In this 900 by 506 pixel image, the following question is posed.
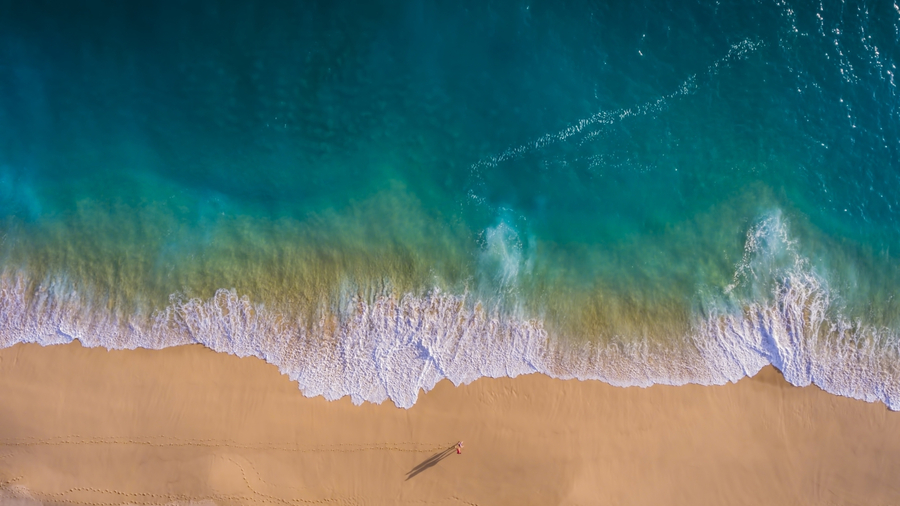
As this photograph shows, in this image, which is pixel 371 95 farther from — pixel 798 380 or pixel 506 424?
pixel 798 380

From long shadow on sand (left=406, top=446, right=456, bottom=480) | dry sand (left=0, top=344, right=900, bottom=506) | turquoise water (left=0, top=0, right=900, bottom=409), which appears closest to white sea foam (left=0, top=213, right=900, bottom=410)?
turquoise water (left=0, top=0, right=900, bottom=409)

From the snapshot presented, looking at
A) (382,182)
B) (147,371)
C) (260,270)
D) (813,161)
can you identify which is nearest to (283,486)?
(147,371)

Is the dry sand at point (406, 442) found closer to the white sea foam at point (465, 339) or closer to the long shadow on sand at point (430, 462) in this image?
the long shadow on sand at point (430, 462)

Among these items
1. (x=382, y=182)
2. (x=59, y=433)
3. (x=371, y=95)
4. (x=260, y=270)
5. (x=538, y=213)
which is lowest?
(x=59, y=433)

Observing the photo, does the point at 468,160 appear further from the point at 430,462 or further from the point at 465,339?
the point at 430,462

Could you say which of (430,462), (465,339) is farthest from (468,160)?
(430,462)

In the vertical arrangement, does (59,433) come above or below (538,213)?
below

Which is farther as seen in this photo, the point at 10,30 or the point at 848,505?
the point at 10,30
